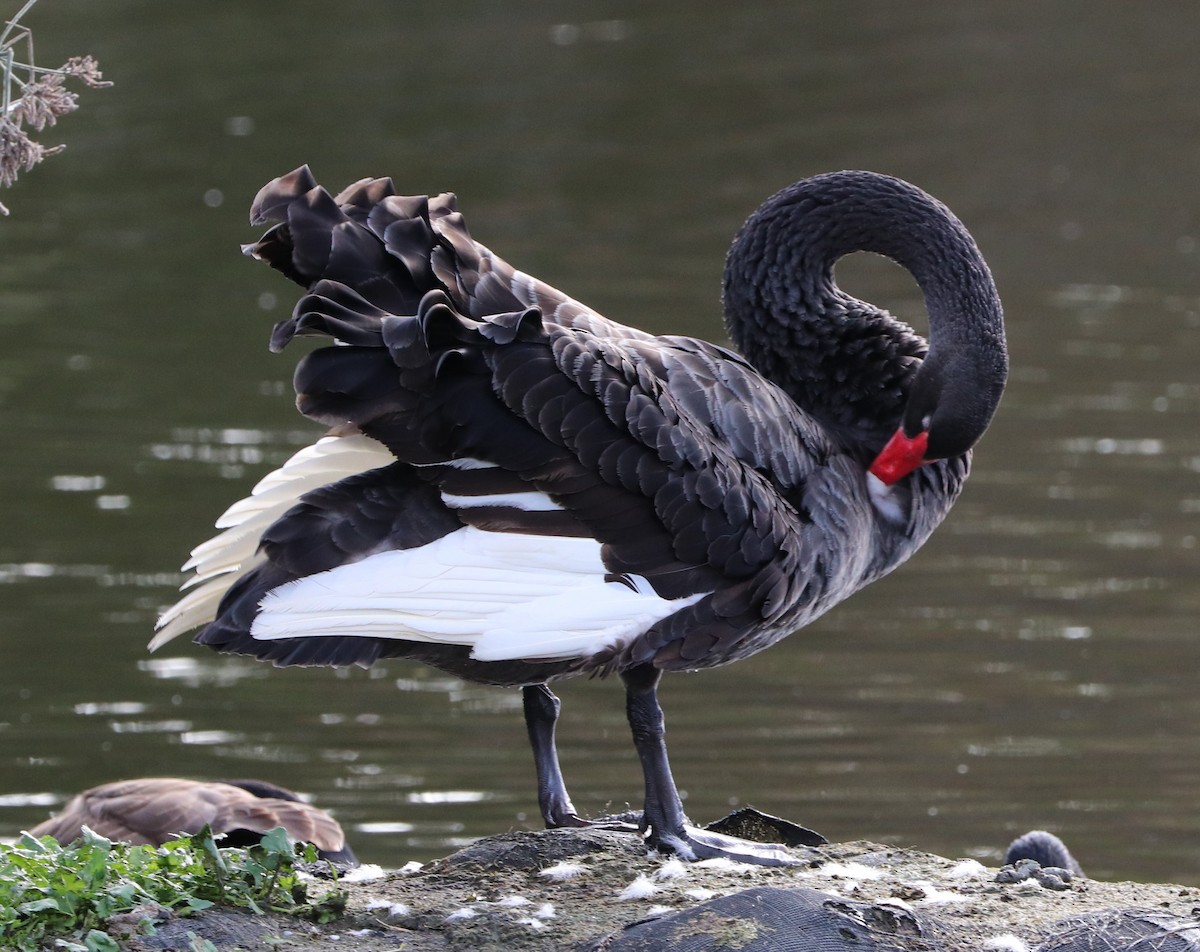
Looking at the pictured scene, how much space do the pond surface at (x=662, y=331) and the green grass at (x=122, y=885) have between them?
2.59m

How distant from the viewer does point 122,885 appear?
3.92m

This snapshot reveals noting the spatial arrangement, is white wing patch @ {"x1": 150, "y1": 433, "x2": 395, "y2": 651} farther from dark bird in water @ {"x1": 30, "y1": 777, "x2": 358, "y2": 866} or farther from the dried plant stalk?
dark bird in water @ {"x1": 30, "y1": 777, "x2": 358, "y2": 866}

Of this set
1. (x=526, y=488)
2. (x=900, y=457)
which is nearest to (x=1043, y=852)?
(x=900, y=457)

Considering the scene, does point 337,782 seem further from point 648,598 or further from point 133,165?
point 133,165

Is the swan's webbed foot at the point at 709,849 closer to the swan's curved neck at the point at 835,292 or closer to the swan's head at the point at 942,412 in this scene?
the swan's head at the point at 942,412

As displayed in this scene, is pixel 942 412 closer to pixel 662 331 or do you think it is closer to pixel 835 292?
pixel 835 292

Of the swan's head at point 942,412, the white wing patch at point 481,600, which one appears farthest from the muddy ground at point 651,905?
the swan's head at point 942,412

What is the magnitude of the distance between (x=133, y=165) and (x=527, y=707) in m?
13.3

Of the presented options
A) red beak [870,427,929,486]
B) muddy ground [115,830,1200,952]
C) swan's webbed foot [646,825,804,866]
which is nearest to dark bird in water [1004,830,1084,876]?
muddy ground [115,830,1200,952]

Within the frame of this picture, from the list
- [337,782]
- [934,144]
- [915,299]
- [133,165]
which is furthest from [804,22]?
[337,782]

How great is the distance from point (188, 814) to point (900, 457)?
8.43ft

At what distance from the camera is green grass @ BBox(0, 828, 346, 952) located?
12.5 feet

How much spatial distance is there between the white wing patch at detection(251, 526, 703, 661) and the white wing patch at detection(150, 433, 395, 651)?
516 millimetres

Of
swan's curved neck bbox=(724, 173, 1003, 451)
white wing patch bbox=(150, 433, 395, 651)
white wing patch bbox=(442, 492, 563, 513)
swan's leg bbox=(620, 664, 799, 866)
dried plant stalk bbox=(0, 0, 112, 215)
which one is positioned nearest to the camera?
dried plant stalk bbox=(0, 0, 112, 215)
